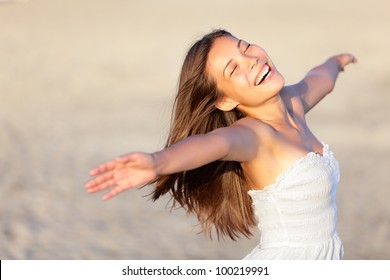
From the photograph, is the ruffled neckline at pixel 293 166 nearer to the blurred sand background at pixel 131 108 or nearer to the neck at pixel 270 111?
the neck at pixel 270 111

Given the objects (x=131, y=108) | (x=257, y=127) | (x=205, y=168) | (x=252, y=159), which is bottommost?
(x=131, y=108)

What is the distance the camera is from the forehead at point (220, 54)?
429cm

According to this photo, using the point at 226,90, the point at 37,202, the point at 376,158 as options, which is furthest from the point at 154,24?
the point at 226,90

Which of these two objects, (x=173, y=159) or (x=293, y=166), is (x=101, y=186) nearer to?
(x=173, y=159)

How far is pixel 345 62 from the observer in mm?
5586

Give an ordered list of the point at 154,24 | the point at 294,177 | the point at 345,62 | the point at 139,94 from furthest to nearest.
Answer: the point at 154,24 < the point at 139,94 < the point at 345,62 < the point at 294,177

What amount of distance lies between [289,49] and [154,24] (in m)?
3.73

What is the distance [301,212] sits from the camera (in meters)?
4.20

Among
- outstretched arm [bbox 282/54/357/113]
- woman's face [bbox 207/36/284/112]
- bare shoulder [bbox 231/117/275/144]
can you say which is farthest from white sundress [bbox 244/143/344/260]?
outstretched arm [bbox 282/54/357/113]

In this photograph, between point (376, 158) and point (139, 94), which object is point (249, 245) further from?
point (139, 94)

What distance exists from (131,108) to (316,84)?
8.24 meters

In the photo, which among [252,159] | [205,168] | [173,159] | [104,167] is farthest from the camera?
[205,168]

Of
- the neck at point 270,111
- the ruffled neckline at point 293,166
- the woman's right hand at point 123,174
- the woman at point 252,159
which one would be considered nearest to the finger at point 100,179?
the woman's right hand at point 123,174

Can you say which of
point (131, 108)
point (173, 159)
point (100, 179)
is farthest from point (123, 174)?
point (131, 108)
